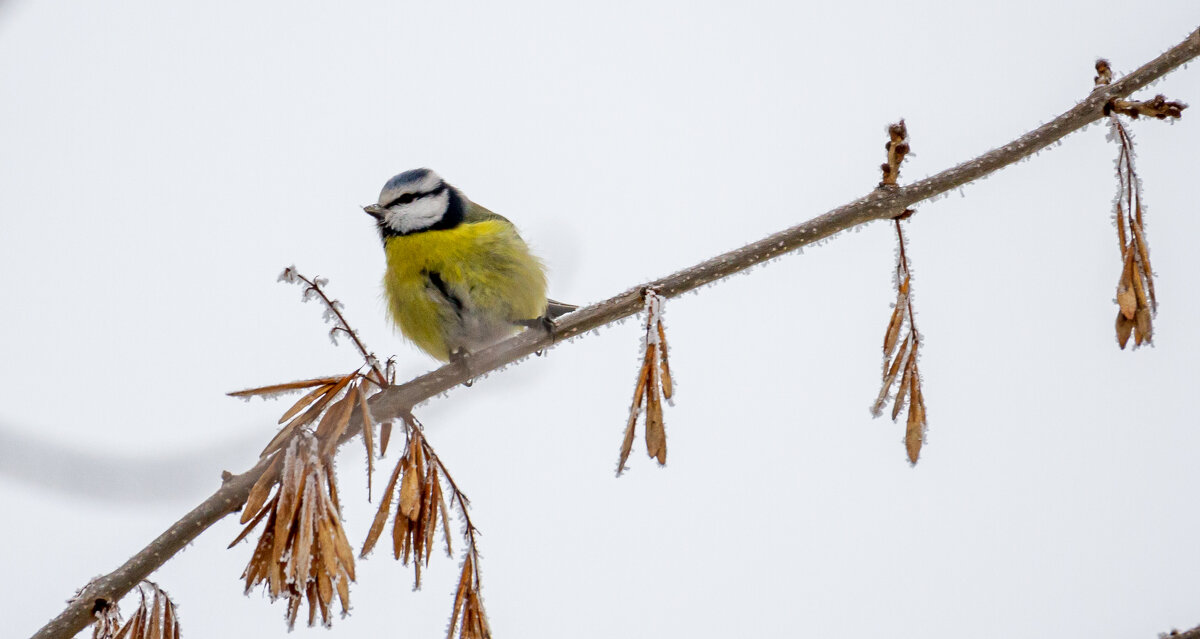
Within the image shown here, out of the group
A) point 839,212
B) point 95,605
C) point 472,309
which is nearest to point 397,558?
point 95,605

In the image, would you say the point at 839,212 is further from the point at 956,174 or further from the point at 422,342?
the point at 422,342

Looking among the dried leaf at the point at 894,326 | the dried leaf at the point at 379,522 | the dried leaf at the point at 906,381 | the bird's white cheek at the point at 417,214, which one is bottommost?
the dried leaf at the point at 379,522

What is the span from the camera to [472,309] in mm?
3475

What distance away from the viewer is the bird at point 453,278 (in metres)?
3.48

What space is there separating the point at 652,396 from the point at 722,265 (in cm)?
33

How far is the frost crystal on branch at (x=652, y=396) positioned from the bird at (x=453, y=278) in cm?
182

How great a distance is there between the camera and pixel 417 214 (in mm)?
3725

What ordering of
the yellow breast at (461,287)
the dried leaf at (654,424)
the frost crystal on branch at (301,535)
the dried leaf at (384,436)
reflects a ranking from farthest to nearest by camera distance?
the yellow breast at (461,287), the dried leaf at (384,436), the dried leaf at (654,424), the frost crystal on branch at (301,535)

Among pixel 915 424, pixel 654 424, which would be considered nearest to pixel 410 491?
pixel 654 424

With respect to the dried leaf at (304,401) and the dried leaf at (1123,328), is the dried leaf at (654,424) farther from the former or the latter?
the dried leaf at (1123,328)

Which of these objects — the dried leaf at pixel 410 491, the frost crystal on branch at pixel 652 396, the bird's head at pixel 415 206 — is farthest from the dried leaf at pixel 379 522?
the bird's head at pixel 415 206

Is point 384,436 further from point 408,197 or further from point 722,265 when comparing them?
point 408,197

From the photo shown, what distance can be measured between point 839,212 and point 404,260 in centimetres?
213

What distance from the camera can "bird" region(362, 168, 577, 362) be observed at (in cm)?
348
